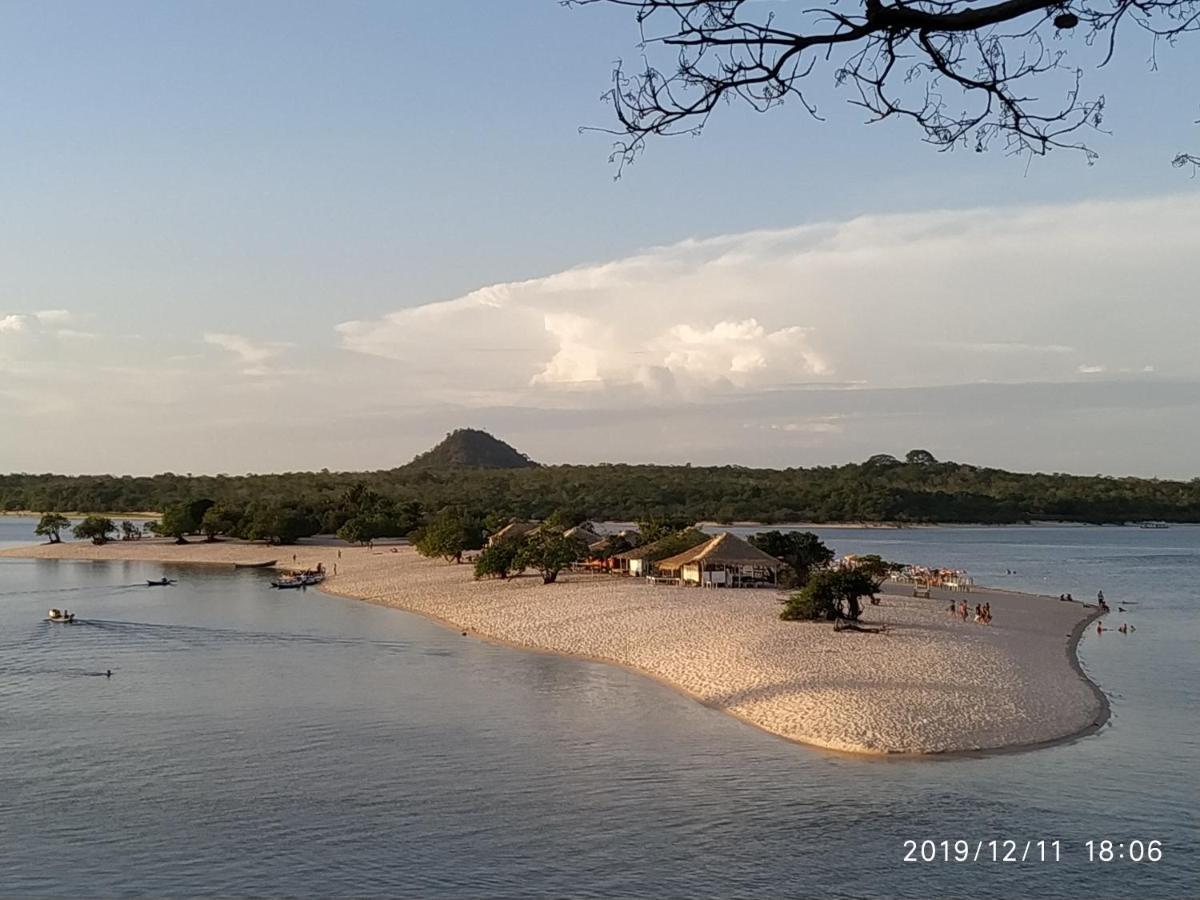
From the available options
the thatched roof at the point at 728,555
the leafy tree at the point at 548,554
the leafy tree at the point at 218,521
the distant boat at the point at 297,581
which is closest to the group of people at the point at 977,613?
the thatched roof at the point at 728,555

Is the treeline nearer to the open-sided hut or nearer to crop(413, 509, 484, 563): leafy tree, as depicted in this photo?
crop(413, 509, 484, 563): leafy tree

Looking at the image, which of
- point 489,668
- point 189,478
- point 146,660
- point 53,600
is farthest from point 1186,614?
point 189,478

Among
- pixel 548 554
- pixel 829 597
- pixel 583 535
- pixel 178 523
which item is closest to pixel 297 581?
pixel 583 535

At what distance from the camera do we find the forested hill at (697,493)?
432 ft

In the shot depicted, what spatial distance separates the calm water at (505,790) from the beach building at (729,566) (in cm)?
1650

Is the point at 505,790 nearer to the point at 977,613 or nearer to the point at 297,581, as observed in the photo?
the point at 977,613

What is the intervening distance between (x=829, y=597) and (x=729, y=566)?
1164 cm

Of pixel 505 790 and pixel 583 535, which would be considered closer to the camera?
pixel 505 790

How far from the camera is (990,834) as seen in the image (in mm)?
14586

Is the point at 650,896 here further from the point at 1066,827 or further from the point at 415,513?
the point at 415,513

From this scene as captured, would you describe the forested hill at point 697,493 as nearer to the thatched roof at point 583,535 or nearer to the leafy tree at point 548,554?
the thatched roof at point 583,535

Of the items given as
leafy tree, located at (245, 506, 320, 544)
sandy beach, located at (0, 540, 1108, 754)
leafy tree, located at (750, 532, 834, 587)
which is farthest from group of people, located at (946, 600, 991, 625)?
leafy tree, located at (245, 506, 320, 544)

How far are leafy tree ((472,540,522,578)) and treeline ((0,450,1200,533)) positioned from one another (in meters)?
64.5

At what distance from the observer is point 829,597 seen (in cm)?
3356
